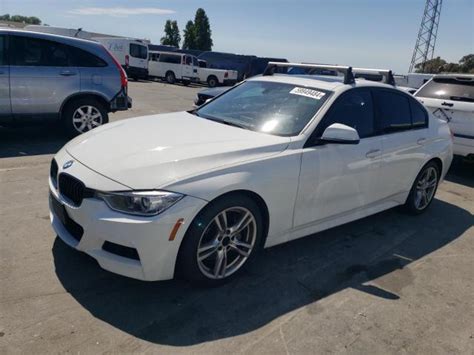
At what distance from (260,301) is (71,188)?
1634 mm

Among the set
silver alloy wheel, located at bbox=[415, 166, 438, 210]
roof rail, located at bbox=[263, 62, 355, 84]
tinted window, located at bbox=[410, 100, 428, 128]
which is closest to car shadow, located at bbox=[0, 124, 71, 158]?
roof rail, located at bbox=[263, 62, 355, 84]

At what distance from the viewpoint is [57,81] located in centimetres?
705

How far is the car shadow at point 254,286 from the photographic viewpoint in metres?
2.82

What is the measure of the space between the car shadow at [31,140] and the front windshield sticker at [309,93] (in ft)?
14.3

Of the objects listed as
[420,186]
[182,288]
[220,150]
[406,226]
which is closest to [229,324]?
[182,288]

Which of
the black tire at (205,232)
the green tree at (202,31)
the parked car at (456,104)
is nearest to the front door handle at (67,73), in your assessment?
the black tire at (205,232)

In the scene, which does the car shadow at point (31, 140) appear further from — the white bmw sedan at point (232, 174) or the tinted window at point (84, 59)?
the white bmw sedan at point (232, 174)

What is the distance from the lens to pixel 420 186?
17.2 ft

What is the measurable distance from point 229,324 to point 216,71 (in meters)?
26.0

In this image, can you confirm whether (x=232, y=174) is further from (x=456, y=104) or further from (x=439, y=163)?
A: (x=456, y=104)

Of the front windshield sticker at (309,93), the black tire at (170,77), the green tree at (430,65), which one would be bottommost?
the black tire at (170,77)

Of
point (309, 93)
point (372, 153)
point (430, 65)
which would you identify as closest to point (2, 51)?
point (309, 93)

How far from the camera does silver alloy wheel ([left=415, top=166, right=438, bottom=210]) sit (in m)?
5.23

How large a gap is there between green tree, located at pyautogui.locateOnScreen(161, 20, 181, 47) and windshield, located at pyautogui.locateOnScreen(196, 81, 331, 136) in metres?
66.7
